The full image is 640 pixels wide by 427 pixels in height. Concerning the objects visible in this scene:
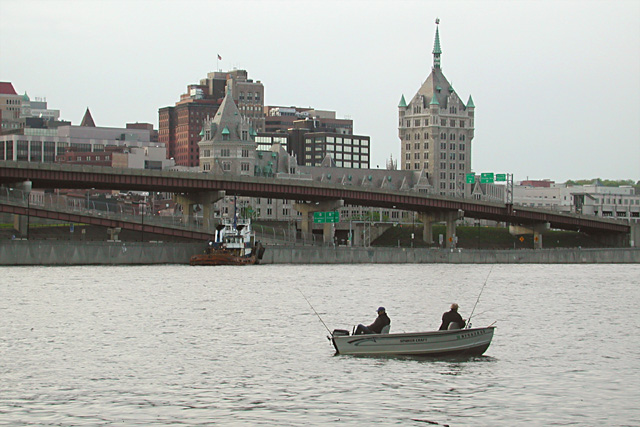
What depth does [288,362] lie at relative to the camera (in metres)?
52.0

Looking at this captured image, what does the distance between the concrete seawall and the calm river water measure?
35.6 metres

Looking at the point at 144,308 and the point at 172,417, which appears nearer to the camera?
the point at 172,417

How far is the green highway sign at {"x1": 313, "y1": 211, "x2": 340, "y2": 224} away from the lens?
622ft

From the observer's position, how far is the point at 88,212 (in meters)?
153

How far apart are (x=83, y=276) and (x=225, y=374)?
74.7 m

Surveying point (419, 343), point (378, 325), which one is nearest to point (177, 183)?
point (378, 325)

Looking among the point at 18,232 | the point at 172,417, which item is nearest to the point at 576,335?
the point at 172,417

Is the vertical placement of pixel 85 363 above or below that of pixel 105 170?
below

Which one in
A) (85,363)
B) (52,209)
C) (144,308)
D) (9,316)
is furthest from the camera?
(52,209)

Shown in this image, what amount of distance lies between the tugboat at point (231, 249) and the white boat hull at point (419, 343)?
3942 inches

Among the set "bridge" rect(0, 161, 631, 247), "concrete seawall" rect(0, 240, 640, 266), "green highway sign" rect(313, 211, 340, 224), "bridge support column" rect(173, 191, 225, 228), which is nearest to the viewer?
"concrete seawall" rect(0, 240, 640, 266)

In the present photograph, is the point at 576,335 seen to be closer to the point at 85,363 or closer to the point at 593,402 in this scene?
the point at 593,402

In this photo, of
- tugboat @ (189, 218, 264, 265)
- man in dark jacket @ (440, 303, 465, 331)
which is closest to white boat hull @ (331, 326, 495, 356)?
man in dark jacket @ (440, 303, 465, 331)

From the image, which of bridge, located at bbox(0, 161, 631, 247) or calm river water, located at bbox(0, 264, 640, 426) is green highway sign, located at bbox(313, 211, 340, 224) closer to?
bridge, located at bbox(0, 161, 631, 247)
